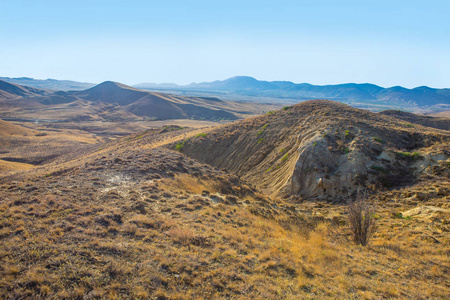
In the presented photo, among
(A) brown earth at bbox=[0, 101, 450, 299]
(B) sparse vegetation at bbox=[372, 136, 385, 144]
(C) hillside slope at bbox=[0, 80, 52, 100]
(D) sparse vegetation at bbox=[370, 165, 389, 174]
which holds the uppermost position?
(C) hillside slope at bbox=[0, 80, 52, 100]

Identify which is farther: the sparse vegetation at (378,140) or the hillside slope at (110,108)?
the hillside slope at (110,108)

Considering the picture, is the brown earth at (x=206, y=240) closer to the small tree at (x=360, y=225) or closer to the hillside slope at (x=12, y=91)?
the small tree at (x=360, y=225)

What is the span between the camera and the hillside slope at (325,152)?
1563cm

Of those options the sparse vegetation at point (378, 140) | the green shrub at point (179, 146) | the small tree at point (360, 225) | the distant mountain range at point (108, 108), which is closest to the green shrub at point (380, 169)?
the sparse vegetation at point (378, 140)

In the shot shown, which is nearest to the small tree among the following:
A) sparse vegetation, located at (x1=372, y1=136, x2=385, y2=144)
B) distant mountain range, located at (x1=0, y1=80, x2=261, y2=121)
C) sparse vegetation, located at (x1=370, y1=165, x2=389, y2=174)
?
sparse vegetation, located at (x1=370, y1=165, x2=389, y2=174)

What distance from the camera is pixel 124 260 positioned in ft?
21.1

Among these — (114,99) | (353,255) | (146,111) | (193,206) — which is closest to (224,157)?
(193,206)

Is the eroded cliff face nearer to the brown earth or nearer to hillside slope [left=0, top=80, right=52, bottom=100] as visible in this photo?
the brown earth

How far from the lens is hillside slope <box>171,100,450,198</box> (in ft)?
51.3

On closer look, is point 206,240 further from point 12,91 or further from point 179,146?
point 12,91

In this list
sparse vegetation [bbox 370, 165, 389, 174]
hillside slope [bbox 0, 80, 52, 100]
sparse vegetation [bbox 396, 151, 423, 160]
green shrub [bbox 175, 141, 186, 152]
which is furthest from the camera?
hillside slope [bbox 0, 80, 52, 100]

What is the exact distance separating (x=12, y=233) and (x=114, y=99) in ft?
494

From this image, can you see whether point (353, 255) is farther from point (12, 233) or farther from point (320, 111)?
point (320, 111)

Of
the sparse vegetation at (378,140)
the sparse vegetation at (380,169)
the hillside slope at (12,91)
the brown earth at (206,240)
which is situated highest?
the hillside slope at (12,91)
